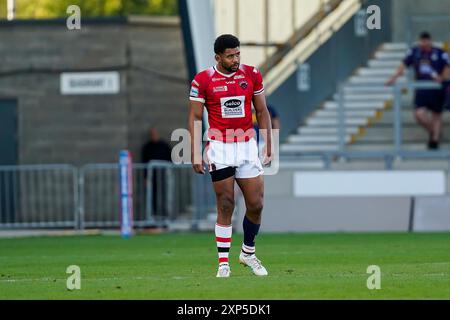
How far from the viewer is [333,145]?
27734 millimetres

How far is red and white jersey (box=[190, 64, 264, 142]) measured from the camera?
14.1 metres

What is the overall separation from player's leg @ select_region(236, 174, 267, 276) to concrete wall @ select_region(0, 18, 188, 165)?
55.6 feet

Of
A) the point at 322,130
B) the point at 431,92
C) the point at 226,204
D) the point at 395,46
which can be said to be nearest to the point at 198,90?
the point at 226,204

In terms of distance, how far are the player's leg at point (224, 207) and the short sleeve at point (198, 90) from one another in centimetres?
73

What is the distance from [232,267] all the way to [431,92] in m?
11.3

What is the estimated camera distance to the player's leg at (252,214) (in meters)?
14.2

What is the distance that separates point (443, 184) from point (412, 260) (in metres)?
8.46

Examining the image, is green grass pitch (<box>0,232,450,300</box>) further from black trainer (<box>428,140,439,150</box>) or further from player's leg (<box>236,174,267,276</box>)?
black trainer (<box>428,140,439,150</box>)

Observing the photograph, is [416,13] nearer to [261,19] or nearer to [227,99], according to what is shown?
[261,19]

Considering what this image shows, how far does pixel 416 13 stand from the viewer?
3080 centimetres
